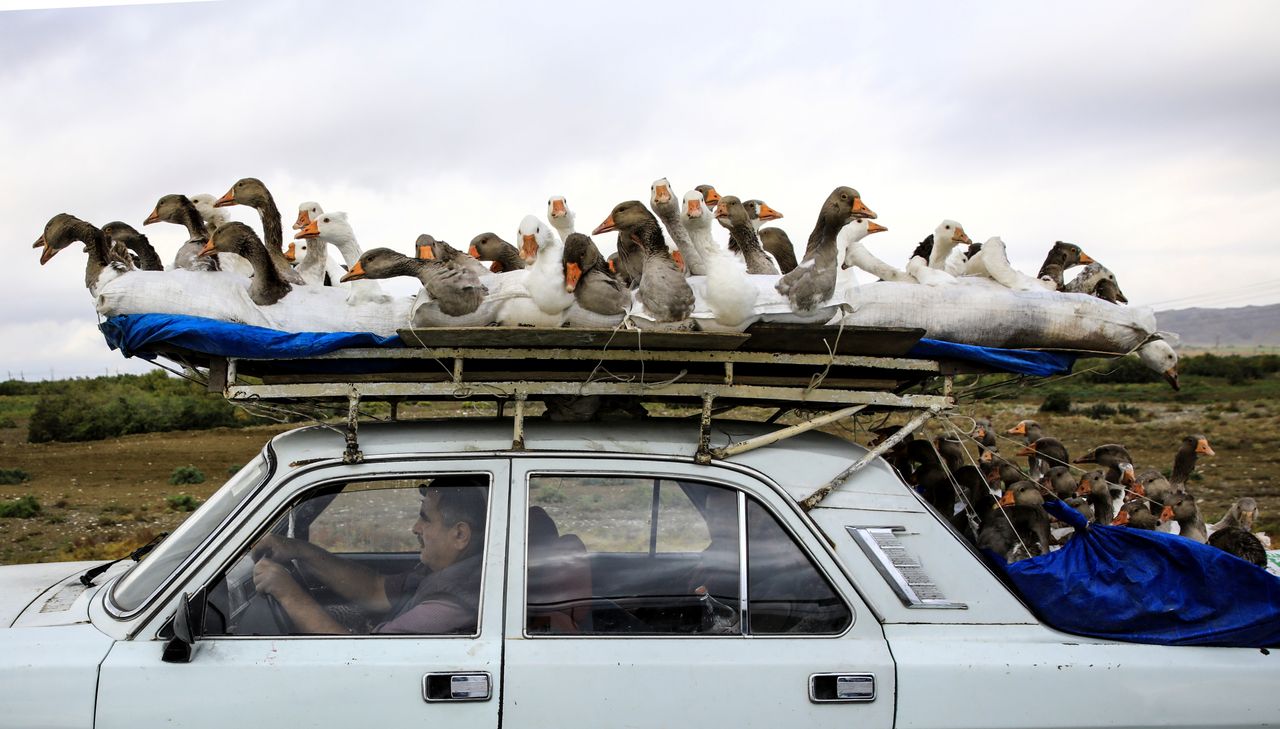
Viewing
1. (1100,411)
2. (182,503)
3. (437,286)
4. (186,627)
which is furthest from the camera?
(1100,411)

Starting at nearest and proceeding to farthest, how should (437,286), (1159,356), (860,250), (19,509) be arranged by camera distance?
(437,286) < (1159,356) < (860,250) < (19,509)

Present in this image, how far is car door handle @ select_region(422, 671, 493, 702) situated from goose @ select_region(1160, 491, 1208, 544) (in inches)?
202

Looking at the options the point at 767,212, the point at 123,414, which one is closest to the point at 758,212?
the point at 767,212

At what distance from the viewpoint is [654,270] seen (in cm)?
388

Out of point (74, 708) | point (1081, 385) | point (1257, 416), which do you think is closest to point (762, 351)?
point (74, 708)

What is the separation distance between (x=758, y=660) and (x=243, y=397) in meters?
1.99

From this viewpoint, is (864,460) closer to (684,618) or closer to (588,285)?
(684,618)

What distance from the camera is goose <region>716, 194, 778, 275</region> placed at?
4727mm

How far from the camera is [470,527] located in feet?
10.7

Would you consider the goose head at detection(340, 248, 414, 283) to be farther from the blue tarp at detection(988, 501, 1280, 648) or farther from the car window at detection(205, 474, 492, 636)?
the blue tarp at detection(988, 501, 1280, 648)

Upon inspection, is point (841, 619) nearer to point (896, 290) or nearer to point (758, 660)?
point (758, 660)

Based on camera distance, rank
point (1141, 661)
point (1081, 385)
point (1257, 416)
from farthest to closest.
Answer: point (1081, 385) → point (1257, 416) → point (1141, 661)

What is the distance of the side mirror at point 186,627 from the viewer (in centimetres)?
282

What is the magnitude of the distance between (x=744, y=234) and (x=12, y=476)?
67.4ft
